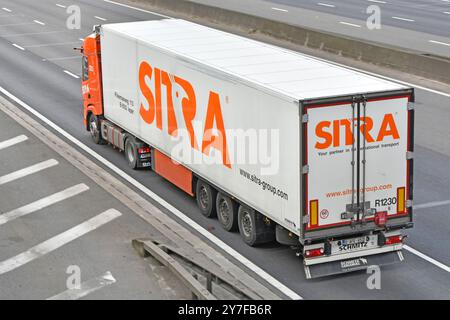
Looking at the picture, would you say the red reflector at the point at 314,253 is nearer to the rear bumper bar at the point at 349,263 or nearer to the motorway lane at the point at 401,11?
the rear bumper bar at the point at 349,263

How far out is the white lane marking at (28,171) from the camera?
2273 cm

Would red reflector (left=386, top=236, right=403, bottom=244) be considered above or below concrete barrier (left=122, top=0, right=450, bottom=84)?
below

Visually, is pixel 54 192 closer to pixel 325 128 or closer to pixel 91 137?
pixel 91 137

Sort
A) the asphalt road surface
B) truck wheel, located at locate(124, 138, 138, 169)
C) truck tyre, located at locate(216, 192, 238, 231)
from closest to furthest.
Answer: truck tyre, located at locate(216, 192, 238, 231) < truck wheel, located at locate(124, 138, 138, 169) < the asphalt road surface

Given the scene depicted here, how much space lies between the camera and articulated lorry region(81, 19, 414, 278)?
51.9 feet

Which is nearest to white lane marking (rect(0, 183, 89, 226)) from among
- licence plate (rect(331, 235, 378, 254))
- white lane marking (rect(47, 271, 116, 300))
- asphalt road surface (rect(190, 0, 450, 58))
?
white lane marking (rect(47, 271, 116, 300))

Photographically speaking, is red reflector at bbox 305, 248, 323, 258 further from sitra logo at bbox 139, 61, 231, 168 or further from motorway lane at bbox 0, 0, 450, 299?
sitra logo at bbox 139, 61, 231, 168

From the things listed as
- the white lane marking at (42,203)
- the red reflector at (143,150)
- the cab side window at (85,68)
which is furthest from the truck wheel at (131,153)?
the cab side window at (85,68)

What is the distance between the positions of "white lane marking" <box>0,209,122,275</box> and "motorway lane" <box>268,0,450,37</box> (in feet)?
81.8

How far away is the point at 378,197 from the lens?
16.4 meters

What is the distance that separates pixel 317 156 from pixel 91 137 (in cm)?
1235

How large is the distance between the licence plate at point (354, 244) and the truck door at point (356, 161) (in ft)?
1.00
